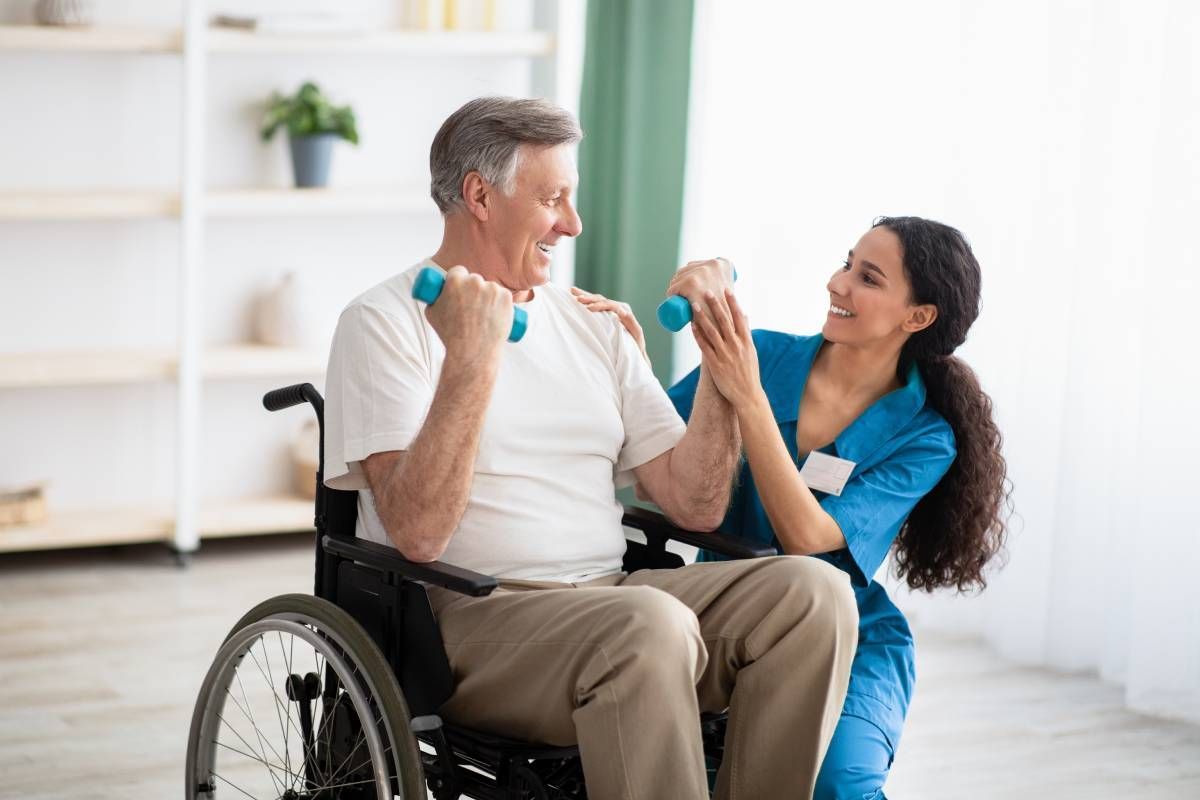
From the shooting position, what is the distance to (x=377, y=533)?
7.07 feet

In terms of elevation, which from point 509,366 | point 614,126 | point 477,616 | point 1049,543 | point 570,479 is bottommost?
point 1049,543

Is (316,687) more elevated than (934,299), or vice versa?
(934,299)

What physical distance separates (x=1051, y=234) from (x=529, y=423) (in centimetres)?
172

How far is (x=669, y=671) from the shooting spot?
1.86 meters

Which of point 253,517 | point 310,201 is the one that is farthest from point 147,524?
point 310,201

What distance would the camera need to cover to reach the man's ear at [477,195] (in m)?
2.23

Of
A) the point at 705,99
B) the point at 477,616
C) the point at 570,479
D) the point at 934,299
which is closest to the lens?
the point at 477,616

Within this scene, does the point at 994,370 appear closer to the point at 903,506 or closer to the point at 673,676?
the point at 903,506

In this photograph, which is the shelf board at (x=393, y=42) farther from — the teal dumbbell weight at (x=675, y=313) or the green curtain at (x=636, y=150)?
the teal dumbbell weight at (x=675, y=313)

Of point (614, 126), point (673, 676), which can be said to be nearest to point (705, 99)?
point (614, 126)

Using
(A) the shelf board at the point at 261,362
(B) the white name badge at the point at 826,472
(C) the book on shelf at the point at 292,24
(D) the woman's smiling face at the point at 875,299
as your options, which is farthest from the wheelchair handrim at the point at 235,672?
(C) the book on shelf at the point at 292,24

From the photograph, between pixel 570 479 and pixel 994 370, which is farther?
pixel 994 370

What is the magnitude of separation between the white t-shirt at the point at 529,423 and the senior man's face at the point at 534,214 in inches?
2.7

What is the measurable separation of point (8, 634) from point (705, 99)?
7.31 feet
